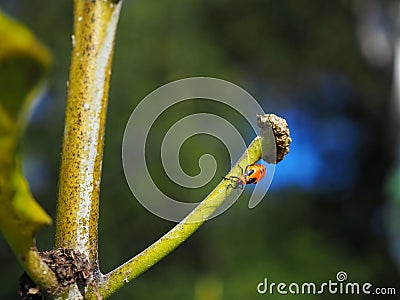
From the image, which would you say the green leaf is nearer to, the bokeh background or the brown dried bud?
the brown dried bud

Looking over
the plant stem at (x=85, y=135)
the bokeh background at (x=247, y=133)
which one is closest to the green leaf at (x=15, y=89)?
the plant stem at (x=85, y=135)

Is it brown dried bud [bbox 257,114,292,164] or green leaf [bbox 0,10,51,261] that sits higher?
brown dried bud [bbox 257,114,292,164]

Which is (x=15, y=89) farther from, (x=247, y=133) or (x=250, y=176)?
(x=247, y=133)

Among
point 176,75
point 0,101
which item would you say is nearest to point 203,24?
point 176,75

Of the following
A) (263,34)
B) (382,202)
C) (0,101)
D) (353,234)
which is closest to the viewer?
(0,101)

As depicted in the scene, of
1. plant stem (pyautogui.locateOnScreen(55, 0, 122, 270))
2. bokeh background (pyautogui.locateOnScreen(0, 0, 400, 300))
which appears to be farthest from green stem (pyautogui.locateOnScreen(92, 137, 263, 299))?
bokeh background (pyautogui.locateOnScreen(0, 0, 400, 300))

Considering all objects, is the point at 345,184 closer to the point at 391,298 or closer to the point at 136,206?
the point at 391,298

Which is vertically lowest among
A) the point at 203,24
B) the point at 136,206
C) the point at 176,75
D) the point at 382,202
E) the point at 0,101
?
the point at 0,101

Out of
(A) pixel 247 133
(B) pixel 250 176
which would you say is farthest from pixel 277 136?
(A) pixel 247 133
